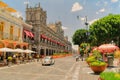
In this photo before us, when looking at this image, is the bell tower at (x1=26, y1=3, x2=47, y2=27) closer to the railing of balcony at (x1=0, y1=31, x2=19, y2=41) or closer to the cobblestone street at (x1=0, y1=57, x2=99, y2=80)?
the railing of balcony at (x1=0, y1=31, x2=19, y2=41)

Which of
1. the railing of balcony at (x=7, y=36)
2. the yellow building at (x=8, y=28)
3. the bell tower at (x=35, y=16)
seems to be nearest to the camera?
the railing of balcony at (x=7, y=36)

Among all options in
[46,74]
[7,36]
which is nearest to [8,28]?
[7,36]

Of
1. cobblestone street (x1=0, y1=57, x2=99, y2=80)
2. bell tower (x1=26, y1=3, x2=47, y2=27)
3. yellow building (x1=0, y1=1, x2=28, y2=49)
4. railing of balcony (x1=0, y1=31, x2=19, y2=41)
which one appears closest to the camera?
cobblestone street (x1=0, y1=57, x2=99, y2=80)

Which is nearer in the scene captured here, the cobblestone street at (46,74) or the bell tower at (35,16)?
the cobblestone street at (46,74)

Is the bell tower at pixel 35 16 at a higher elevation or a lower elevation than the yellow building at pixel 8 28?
higher

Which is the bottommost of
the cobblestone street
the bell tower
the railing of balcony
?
the cobblestone street

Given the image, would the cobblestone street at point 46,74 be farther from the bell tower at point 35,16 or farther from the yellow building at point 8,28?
the bell tower at point 35,16

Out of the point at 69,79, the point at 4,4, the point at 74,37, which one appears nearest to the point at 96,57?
the point at 69,79

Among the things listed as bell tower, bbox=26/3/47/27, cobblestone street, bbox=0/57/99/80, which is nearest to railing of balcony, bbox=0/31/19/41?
cobblestone street, bbox=0/57/99/80

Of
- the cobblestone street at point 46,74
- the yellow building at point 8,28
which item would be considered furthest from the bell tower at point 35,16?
the cobblestone street at point 46,74

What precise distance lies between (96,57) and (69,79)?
39.1 ft

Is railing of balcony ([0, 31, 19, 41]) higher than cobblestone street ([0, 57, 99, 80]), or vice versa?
railing of balcony ([0, 31, 19, 41])

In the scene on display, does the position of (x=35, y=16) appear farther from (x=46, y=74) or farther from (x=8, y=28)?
(x=46, y=74)

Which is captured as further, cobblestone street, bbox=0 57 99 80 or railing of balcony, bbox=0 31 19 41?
railing of balcony, bbox=0 31 19 41
